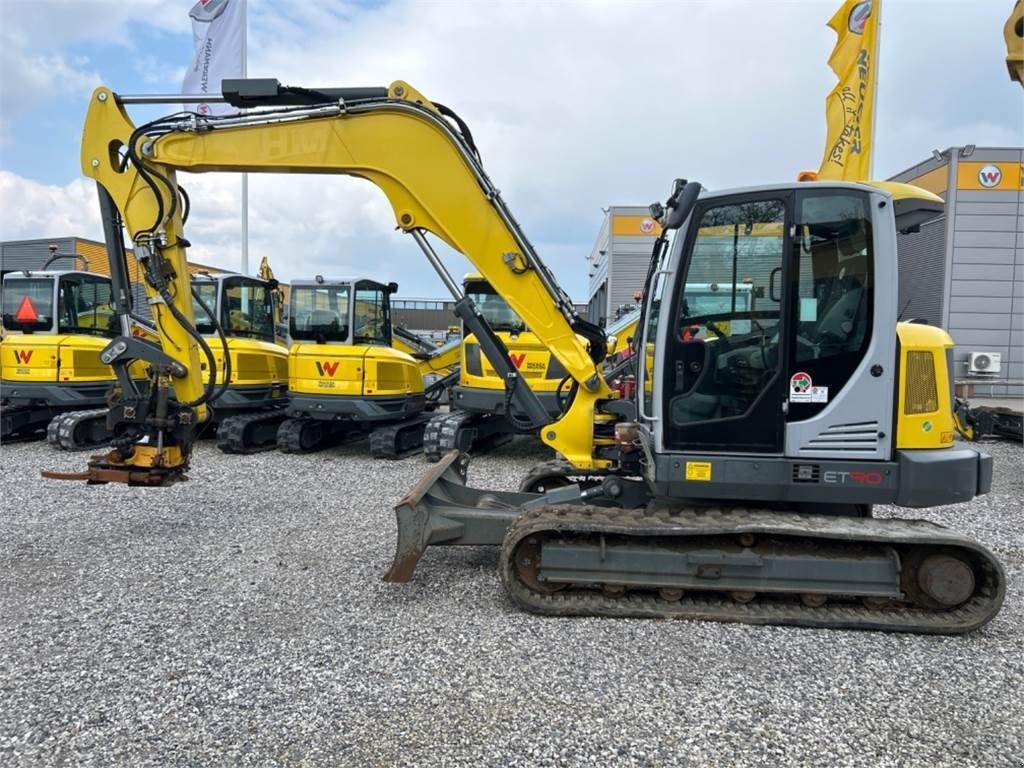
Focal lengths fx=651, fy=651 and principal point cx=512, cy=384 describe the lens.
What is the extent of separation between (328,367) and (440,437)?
2.02m

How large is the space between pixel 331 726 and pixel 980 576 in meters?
3.86

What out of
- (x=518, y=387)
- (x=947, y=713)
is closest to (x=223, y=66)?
(x=518, y=387)

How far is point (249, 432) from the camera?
400 inches

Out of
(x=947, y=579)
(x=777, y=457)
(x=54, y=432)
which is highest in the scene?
(x=777, y=457)

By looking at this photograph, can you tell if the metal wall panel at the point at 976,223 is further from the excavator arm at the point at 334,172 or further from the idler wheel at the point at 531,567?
the idler wheel at the point at 531,567

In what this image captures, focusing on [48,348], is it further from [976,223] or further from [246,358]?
[976,223]

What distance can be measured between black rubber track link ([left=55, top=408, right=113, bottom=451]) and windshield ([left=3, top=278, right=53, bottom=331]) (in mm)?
1702

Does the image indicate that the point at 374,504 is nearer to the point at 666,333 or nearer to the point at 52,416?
the point at 666,333

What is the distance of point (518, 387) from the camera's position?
546 centimetres

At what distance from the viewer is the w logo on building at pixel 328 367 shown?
973cm

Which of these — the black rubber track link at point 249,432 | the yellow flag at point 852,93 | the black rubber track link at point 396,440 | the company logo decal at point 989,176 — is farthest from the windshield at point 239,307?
the company logo decal at point 989,176

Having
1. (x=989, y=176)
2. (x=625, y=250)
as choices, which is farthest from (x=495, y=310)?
(x=625, y=250)

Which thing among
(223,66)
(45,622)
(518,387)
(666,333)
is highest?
(223,66)

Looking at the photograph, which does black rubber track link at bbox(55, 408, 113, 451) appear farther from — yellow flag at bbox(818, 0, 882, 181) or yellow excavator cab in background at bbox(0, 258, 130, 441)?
yellow flag at bbox(818, 0, 882, 181)
